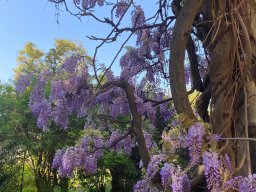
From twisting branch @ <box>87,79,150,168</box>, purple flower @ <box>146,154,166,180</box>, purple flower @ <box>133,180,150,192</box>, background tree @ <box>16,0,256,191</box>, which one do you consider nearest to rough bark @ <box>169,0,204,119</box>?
background tree @ <box>16,0,256,191</box>

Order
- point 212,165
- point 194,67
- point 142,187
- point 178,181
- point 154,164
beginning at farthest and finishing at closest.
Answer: point 194,67
point 142,187
point 154,164
point 178,181
point 212,165

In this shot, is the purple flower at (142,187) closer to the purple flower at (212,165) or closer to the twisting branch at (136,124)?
the twisting branch at (136,124)

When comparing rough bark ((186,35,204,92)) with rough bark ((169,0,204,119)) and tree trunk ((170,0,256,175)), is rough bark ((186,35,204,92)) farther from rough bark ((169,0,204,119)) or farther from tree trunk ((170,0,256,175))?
rough bark ((169,0,204,119))

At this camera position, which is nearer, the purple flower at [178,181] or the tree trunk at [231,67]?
the purple flower at [178,181]

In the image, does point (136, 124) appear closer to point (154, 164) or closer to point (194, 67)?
point (154, 164)

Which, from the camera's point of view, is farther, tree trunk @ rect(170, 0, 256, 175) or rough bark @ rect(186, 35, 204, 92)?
rough bark @ rect(186, 35, 204, 92)

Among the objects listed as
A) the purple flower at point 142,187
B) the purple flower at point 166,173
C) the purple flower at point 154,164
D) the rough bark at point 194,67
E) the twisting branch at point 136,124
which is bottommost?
the purple flower at point 142,187

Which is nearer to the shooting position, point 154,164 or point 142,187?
point 154,164

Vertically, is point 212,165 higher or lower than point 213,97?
lower

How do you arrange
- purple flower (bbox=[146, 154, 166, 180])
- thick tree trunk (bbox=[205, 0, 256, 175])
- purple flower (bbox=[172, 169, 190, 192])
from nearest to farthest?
purple flower (bbox=[172, 169, 190, 192]) → purple flower (bbox=[146, 154, 166, 180]) → thick tree trunk (bbox=[205, 0, 256, 175])

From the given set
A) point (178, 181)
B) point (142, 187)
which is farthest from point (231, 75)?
point (142, 187)

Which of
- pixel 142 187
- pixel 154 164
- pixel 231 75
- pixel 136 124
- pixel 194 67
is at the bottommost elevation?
pixel 142 187

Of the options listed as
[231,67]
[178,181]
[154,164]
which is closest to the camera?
[178,181]

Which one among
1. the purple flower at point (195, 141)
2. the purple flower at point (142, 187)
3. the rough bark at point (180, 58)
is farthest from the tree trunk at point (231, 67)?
the purple flower at point (142, 187)
